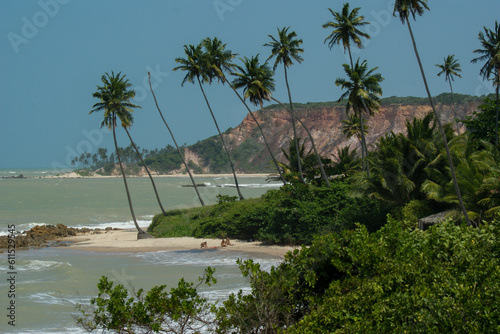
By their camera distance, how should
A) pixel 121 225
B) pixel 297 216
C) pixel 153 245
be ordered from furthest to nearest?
pixel 121 225
pixel 153 245
pixel 297 216

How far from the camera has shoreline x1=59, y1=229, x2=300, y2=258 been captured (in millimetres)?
23163

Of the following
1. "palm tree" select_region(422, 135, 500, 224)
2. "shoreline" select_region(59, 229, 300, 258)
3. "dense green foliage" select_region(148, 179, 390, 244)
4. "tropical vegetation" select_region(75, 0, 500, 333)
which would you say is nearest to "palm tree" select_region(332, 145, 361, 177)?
"tropical vegetation" select_region(75, 0, 500, 333)

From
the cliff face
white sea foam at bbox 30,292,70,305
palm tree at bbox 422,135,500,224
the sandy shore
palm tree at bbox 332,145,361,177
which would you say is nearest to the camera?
white sea foam at bbox 30,292,70,305

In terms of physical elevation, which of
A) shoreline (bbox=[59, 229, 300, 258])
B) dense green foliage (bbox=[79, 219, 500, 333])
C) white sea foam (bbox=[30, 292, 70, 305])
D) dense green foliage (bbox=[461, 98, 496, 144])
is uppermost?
dense green foliage (bbox=[461, 98, 496, 144])

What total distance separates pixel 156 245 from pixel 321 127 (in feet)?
357

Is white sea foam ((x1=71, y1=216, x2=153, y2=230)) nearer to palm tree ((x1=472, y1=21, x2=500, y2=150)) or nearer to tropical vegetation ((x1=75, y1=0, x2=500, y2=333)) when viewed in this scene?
tropical vegetation ((x1=75, y1=0, x2=500, y2=333))

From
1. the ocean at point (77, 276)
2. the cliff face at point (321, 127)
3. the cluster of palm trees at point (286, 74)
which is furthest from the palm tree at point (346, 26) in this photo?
the cliff face at point (321, 127)

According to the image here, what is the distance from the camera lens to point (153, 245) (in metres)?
26.8

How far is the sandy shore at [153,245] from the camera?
23.2m

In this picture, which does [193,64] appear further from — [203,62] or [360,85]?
[360,85]

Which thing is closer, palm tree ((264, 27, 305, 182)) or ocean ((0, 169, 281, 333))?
ocean ((0, 169, 281, 333))

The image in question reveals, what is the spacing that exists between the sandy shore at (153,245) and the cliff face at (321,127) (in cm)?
7120

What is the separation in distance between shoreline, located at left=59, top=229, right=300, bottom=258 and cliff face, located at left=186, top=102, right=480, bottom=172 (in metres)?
71.1

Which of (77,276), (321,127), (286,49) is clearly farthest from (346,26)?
(321,127)
